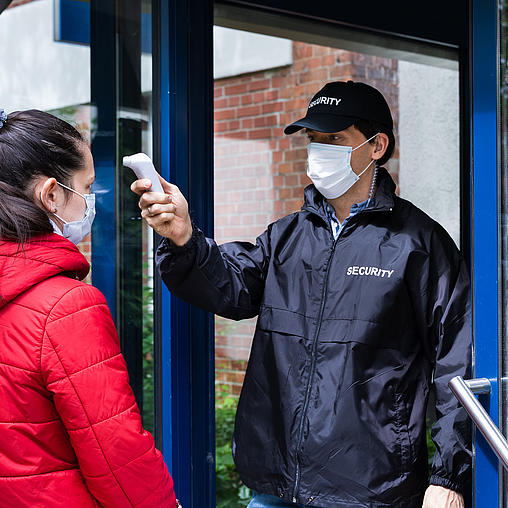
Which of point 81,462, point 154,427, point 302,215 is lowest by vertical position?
point 154,427

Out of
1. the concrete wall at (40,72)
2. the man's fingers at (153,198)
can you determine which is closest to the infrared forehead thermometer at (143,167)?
the man's fingers at (153,198)

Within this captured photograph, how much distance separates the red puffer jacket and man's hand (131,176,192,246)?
49cm

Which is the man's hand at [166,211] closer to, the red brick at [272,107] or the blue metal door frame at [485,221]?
the blue metal door frame at [485,221]

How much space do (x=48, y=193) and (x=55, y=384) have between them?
0.38 metres

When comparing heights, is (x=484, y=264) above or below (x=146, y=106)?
below

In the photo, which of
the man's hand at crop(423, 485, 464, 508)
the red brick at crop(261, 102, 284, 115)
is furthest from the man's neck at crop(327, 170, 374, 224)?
the red brick at crop(261, 102, 284, 115)

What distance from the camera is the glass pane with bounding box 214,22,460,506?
15.8 ft

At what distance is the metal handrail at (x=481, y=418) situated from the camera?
163 cm

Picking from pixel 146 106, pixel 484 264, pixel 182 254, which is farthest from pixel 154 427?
pixel 484 264

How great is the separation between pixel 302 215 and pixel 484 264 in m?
0.61

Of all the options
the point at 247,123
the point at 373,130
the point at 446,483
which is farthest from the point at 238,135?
the point at 446,483

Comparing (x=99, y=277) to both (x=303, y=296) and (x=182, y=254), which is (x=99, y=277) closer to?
(x=182, y=254)

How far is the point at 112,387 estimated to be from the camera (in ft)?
4.75

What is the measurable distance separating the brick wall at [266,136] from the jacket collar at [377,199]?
8.45 feet
